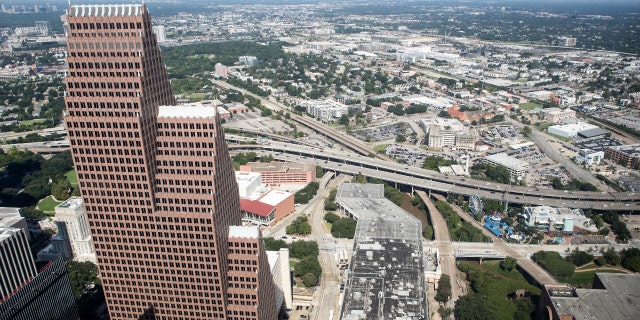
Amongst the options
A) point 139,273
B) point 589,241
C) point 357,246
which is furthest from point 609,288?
point 139,273

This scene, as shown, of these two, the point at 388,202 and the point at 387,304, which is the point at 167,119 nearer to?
the point at 387,304

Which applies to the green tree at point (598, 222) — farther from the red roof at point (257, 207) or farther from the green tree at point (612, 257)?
the red roof at point (257, 207)

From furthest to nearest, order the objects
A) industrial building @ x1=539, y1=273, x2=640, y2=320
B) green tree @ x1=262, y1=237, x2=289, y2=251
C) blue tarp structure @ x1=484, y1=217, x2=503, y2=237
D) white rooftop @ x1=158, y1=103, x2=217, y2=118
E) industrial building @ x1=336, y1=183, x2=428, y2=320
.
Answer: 1. blue tarp structure @ x1=484, y1=217, x2=503, y2=237
2. green tree @ x1=262, y1=237, x2=289, y2=251
3. industrial building @ x1=336, y1=183, x2=428, y2=320
4. industrial building @ x1=539, y1=273, x2=640, y2=320
5. white rooftop @ x1=158, y1=103, x2=217, y2=118

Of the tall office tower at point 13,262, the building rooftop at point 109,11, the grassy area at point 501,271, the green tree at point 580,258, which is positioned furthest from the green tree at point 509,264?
the tall office tower at point 13,262

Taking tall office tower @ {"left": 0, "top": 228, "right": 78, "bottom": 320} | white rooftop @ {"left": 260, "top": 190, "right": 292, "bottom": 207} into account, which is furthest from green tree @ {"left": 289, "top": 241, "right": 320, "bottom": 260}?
tall office tower @ {"left": 0, "top": 228, "right": 78, "bottom": 320}

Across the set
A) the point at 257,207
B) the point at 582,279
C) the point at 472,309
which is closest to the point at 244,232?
the point at 472,309

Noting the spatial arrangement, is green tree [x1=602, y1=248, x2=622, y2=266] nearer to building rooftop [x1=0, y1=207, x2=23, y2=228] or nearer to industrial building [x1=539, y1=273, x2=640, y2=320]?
industrial building [x1=539, y1=273, x2=640, y2=320]

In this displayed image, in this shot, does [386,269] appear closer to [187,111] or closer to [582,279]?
[582,279]
